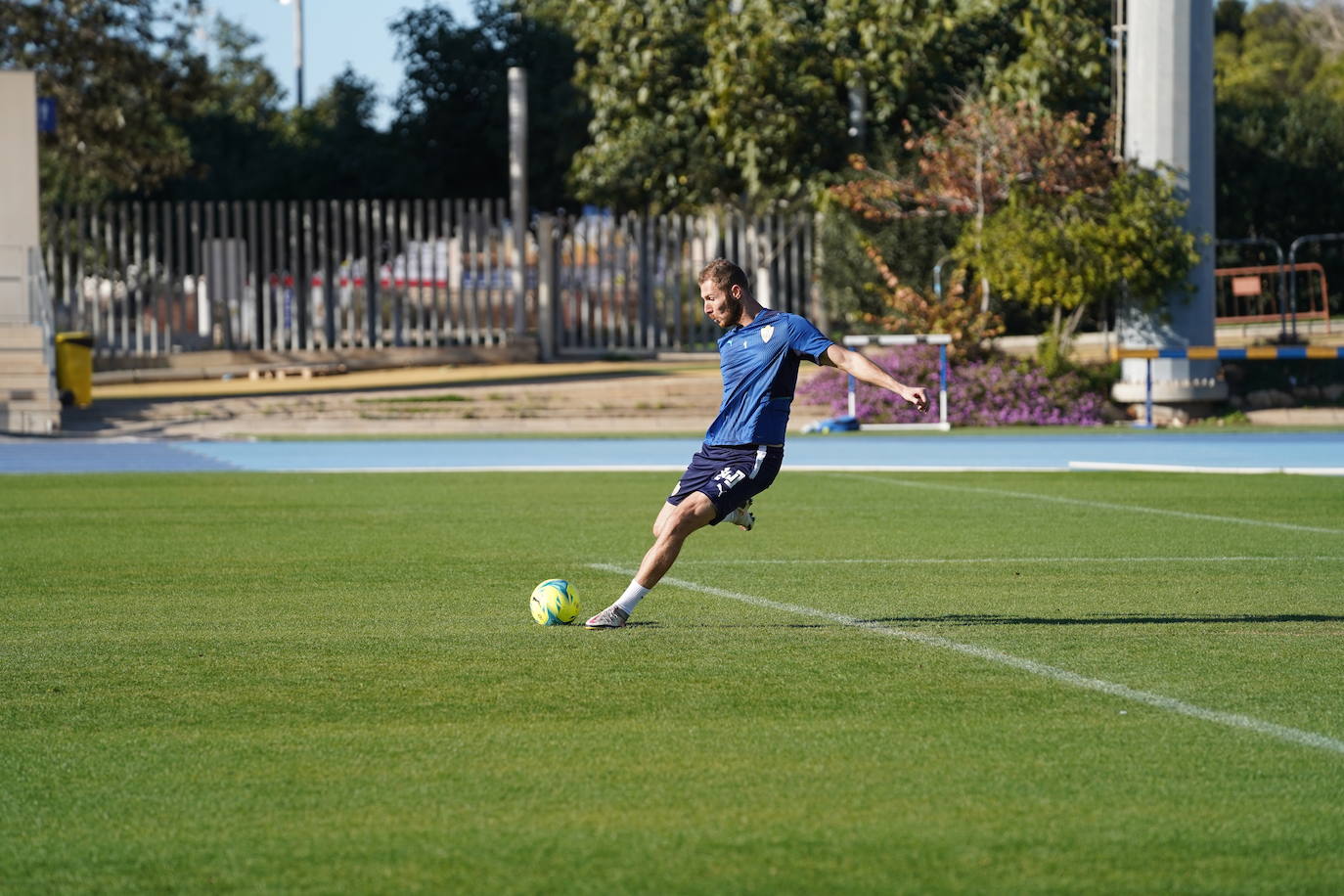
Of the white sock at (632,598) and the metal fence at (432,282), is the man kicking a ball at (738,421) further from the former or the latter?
the metal fence at (432,282)

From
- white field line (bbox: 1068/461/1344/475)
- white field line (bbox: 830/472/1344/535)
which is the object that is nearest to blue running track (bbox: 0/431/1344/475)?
white field line (bbox: 1068/461/1344/475)

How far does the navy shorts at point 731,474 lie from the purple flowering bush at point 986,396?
18.1 m

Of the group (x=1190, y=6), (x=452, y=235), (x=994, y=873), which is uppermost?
(x=1190, y=6)

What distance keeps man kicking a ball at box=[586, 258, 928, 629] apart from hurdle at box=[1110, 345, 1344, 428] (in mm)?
18280

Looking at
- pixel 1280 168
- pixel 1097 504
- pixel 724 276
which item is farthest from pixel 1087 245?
pixel 724 276

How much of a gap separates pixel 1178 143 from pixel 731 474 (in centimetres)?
2136

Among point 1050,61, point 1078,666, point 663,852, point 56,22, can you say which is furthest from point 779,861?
point 56,22

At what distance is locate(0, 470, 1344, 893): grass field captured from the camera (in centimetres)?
477

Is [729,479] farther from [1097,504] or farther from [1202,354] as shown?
[1202,354]

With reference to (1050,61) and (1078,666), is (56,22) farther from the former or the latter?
(1078,666)

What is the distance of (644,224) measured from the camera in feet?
116

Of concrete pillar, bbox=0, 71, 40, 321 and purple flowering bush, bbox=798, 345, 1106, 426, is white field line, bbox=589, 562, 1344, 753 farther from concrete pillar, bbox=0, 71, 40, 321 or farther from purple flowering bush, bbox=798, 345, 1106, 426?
concrete pillar, bbox=0, 71, 40, 321

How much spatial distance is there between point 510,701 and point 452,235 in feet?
98.8

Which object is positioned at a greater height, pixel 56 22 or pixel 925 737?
pixel 56 22
